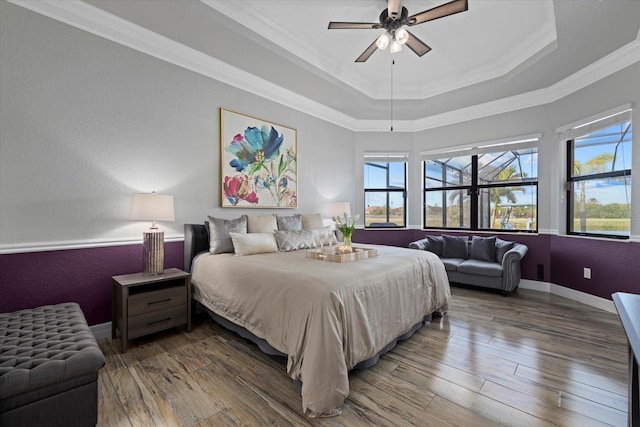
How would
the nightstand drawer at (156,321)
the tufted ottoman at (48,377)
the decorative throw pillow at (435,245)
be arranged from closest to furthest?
the tufted ottoman at (48,377) → the nightstand drawer at (156,321) → the decorative throw pillow at (435,245)

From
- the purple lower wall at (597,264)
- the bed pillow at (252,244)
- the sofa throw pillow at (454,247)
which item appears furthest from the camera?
the sofa throw pillow at (454,247)

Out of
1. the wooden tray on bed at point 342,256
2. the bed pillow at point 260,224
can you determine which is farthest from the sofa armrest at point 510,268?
the bed pillow at point 260,224

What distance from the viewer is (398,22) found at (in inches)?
102

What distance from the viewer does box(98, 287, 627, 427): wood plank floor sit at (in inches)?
64.1

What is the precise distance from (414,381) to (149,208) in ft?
8.70

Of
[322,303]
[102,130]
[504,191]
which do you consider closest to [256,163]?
[102,130]

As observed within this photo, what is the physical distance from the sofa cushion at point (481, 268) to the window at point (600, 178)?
47.4 inches

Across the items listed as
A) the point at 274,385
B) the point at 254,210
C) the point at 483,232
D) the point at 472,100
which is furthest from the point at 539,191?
the point at 274,385

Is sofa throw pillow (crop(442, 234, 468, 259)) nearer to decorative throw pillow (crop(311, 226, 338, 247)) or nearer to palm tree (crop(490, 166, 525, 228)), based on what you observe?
palm tree (crop(490, 166, 525, 228))

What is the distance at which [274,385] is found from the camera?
6.28 ft

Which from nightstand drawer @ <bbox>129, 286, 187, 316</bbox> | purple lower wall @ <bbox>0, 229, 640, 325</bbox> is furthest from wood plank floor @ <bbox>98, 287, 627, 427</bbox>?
purple lower wall @ <bbox>0, 229, 640, 325</bbox>

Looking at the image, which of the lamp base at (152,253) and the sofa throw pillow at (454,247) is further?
the sofa throw pillow at (454,247)

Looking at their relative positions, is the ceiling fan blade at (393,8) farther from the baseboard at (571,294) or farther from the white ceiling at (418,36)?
the baseboard at (571,294)

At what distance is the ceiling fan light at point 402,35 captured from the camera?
256 centimetres
